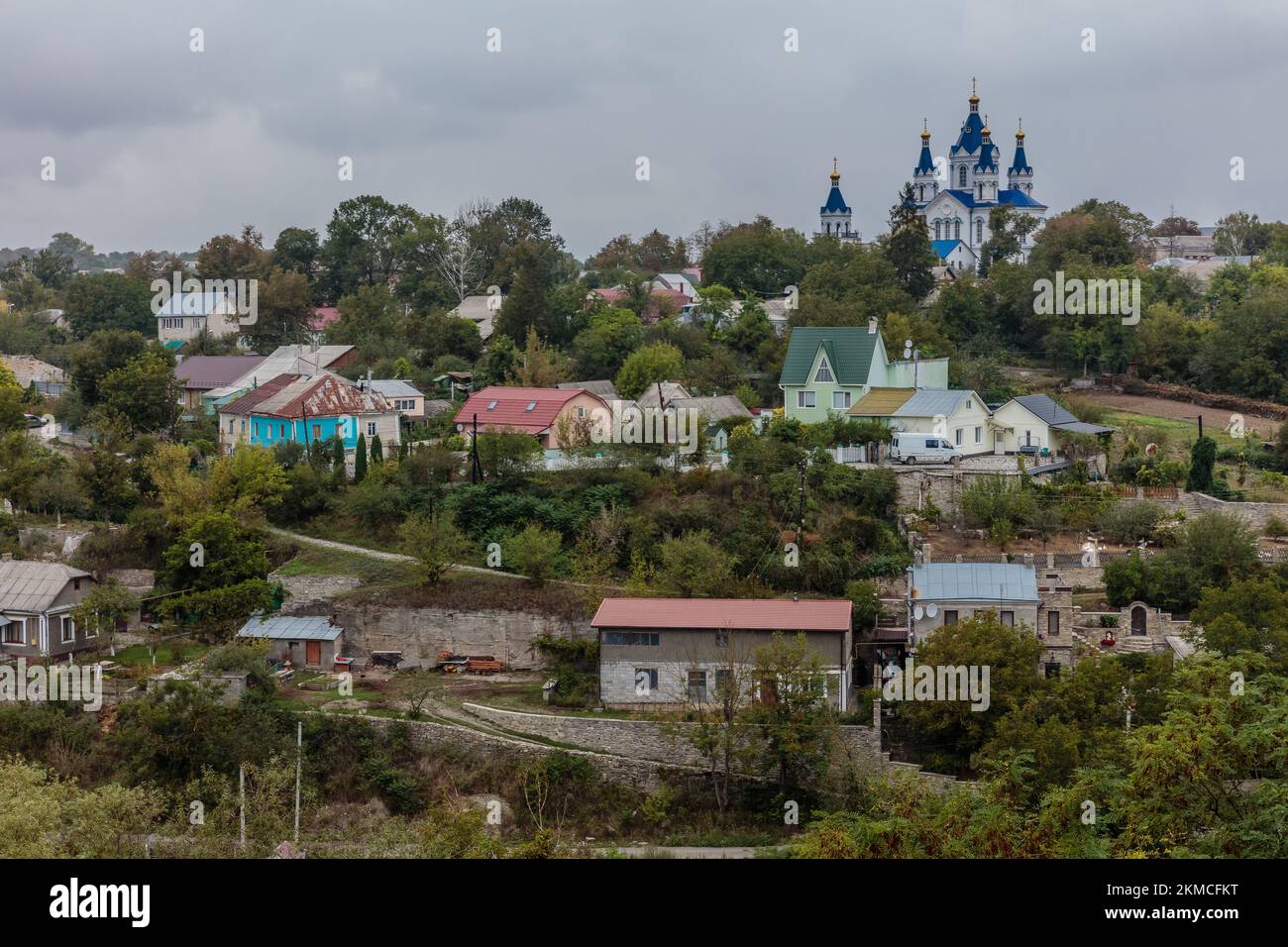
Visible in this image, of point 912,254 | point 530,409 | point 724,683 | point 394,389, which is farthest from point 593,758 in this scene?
point 912,254

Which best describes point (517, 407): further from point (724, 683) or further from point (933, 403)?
point (724, 683)

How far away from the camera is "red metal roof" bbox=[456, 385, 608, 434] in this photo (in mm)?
36094

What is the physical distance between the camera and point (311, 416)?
3731 cm

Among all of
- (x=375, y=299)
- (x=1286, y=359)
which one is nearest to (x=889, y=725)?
(x=1286, y=359)

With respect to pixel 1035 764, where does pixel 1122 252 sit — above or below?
above

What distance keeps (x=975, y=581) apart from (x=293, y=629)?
13.2m

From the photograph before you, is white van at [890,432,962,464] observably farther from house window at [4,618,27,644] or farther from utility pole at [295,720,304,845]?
house window at [4,618,27,644]

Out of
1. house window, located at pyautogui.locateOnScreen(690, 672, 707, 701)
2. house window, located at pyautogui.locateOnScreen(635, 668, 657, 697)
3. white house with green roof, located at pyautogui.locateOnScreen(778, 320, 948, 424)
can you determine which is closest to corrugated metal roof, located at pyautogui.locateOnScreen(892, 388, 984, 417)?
white house with green roof, located at pyautogui.locateOnScreen(778, 320, 948, 424)

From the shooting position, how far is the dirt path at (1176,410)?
39.2 meters

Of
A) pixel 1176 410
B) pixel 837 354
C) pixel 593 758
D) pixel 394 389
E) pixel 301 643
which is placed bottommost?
pixel 593 758

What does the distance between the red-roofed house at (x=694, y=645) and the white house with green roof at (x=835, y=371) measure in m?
11.7
